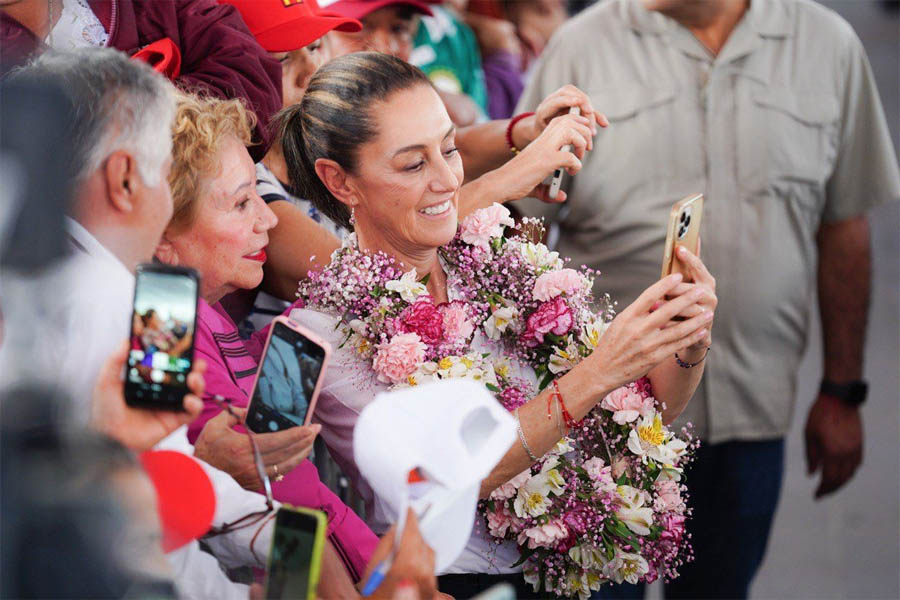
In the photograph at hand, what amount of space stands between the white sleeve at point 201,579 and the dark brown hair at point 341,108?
2.85 feet

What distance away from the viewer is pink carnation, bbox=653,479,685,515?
6.71 feet

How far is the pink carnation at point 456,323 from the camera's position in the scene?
2.01m

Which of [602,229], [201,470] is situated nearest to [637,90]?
[602,229]

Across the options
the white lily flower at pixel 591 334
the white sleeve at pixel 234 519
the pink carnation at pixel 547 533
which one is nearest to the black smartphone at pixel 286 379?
the white sleeve at pixel 234 519

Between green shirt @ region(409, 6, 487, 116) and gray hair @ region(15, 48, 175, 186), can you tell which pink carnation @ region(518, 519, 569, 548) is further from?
green shirt @ region(409, 6, 487, 116)

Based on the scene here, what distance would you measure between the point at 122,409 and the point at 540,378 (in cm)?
100

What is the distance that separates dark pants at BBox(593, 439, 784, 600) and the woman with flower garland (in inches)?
43.6

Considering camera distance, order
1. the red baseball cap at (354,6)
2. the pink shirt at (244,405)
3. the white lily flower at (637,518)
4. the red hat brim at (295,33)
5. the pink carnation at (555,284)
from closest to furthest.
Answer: the pink shirt at (244,405)
the white lily flower at (637,518)
the pink carnation at (555,284)
the red hat brim at (295,33)
the red baseball cap at (354,6)

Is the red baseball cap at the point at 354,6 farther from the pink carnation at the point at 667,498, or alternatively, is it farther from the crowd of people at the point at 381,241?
the pink carnation at the point at 667,498

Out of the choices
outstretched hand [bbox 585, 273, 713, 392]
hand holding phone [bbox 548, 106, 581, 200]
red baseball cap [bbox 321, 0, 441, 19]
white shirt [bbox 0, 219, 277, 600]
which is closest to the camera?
white shirt [bbox 0, 219, 277, 600]

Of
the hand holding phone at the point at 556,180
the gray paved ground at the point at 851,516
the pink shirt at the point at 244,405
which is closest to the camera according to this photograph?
the pink shirt at the point at 244,405

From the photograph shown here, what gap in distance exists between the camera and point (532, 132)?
2482 millimetres

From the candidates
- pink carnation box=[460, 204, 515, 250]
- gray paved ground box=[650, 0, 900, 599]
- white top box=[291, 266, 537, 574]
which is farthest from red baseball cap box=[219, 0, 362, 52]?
gray paved ground box=[650, 0, 900, 599]

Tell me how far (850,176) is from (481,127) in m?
1.33
